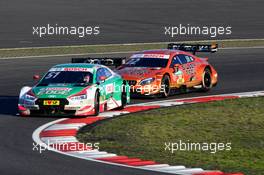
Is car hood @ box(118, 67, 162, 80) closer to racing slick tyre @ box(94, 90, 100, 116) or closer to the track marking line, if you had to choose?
A: the track marking line

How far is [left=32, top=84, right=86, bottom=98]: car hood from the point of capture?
23.0 m

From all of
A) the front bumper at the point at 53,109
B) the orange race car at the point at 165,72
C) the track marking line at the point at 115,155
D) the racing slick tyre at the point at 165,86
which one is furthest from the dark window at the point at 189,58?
the front bumper at the point at 53,109

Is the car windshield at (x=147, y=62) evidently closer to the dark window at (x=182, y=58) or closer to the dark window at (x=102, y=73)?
the dark window at (x=182, y=58)

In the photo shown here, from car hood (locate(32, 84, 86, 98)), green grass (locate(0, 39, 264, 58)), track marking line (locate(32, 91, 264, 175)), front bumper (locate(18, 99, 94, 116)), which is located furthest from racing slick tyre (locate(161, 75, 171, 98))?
green grass (locate(0, 39, 264, 58))

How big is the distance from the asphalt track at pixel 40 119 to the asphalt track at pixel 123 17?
5.52 metres

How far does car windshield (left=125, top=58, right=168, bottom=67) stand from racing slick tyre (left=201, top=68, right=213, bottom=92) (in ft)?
5.79

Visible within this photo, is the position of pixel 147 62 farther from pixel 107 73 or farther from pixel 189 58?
pixel 107 73

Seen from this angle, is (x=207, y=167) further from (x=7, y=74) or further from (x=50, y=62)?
(x=50, y=62)

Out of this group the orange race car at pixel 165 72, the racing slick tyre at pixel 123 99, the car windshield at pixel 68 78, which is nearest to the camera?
the car windshield at pixel 68 78

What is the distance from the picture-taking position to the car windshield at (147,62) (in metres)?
27.6

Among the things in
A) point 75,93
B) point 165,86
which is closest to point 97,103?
point 75,93

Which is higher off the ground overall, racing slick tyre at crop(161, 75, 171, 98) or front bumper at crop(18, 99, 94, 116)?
racing slick tyre at crop(161, 75, 171, 98)

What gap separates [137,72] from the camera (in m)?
26.9

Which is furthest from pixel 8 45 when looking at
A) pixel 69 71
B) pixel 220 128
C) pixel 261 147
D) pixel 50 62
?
pixel 261 147
